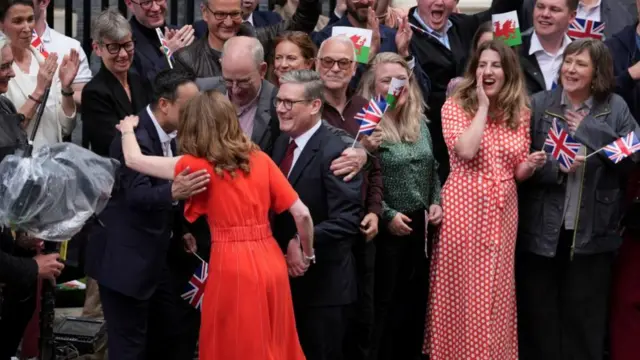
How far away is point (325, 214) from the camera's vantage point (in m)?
7.98

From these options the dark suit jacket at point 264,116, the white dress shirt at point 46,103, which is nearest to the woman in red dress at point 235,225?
the dark suit jacket at point 264,116

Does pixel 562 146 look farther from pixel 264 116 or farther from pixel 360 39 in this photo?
pixel 264 116

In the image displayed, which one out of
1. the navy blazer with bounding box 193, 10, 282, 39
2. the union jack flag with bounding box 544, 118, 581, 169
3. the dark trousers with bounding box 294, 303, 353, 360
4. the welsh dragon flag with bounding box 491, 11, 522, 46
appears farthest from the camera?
the navy blazer with bounding box 193, 10, 282, 39

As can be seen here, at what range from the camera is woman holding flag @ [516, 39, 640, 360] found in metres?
8.77

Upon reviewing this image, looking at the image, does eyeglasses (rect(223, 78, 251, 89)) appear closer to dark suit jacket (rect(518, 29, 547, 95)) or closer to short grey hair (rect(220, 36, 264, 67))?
short grey hair (rect(220, 36, 264, 67))

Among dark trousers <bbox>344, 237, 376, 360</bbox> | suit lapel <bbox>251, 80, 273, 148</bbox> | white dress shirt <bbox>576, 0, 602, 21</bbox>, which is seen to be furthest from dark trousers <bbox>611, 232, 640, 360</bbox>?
suit lapel <bbox>251, 80, 273, 148</bbox>

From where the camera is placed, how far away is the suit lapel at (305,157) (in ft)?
26.1

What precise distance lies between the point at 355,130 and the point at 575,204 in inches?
56.1

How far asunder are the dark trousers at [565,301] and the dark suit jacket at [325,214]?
1.49 meters

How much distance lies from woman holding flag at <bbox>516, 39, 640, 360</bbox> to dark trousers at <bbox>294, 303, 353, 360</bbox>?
150 cm

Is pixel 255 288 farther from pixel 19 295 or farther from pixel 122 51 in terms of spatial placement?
pixel 122 51

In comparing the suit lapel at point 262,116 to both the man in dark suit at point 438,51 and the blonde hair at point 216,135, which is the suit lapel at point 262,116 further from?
the man in dark suit at point 438,51

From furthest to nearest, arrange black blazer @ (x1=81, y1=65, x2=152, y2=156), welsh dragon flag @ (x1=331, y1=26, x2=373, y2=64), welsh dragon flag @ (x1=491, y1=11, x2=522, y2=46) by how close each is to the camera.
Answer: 1. welsh dragon flag @ (x1=491, y1=11, x2=522, y2=46)
2. welsh dragon flag @ (x1=331, y1=26, x2=373, y2=64)
3. black blazer @ (x1=81, y1=65, x2=152, y2=156)

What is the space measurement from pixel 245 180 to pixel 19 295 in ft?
4.78
